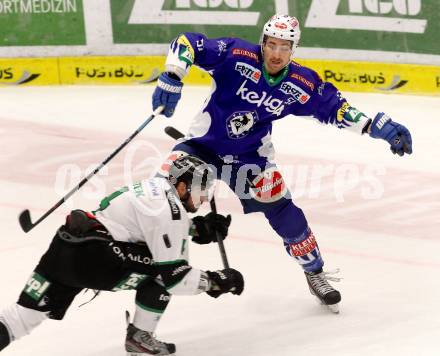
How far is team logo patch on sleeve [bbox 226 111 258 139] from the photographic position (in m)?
5.79

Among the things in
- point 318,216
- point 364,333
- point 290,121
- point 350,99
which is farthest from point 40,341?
point 350,99

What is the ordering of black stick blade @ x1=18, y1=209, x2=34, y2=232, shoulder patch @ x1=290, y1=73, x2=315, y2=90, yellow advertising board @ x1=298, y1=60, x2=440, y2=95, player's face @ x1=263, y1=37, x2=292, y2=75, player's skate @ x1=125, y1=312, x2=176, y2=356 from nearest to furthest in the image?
player's skate @ x1=125, y1=312, x2=176, y2=356, black stick blade @ x1=18, y1=209, x2=34, y2=232, player's face @ x1=263, y1=37, x2=292, y2=75, shoulder patch @ x1=290, y1=73, x2=315, y2=90, yellow advertising board @ x1=298, y1=60, x2=440, y2=95

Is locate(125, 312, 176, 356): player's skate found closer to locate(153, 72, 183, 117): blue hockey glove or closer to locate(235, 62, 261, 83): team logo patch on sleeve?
locate(153, 72, 183, 117): blue hockey glove

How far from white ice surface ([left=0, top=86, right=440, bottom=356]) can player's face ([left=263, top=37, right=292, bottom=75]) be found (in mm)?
1449

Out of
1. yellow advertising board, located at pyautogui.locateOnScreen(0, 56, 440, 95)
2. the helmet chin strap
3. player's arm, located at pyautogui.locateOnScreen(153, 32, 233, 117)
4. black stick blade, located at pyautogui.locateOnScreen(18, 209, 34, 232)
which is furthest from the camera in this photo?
yellow advertising board, located at pyautogui.locateOnScreen(0, 56, 440, 95)

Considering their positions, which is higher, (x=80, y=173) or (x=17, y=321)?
(x=17, y=321)

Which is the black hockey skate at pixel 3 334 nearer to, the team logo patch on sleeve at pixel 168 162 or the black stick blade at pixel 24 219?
the black stick blade at pixel 24 219

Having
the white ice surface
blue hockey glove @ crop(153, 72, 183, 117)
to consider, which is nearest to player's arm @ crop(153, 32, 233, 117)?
blue hockey glove @ crop(153, 72, 183, 117)

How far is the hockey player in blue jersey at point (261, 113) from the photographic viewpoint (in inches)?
224

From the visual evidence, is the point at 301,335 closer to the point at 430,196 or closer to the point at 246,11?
the point at 430,196

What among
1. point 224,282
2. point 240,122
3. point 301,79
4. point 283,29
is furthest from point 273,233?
point 224,282

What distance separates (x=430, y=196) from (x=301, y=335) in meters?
2.85

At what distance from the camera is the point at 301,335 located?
5.48 m

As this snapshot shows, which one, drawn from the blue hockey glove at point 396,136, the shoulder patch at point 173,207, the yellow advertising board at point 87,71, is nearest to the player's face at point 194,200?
the shoulder patch at point 173,207
